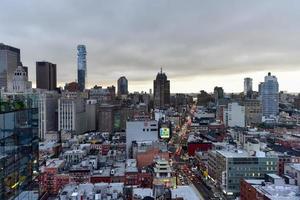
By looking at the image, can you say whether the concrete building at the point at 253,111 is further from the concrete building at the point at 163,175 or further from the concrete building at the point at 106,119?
the concrete building at the point at 163,175

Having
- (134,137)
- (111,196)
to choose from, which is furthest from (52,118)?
(111,196)

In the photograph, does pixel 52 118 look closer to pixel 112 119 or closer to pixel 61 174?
pixel 112 119

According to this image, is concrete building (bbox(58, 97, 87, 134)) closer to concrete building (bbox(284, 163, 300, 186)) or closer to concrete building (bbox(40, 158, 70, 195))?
concrete building (bbox(40, 158, 70, 195))

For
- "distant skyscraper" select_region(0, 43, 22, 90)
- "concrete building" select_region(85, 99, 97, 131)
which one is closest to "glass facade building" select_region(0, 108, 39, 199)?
"distant skyscraper" select_region(0, 43, 22, 90)

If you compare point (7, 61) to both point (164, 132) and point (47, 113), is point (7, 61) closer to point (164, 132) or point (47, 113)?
point (47, 113)

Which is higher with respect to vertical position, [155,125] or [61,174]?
[155,125]

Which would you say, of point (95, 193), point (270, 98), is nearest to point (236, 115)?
point (270, 98)

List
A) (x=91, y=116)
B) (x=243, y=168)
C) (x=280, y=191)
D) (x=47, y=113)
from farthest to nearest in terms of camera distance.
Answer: (x=91, y=116) < (x=47, y=113) < (x=243, y=168) < (x=280, y=191)
